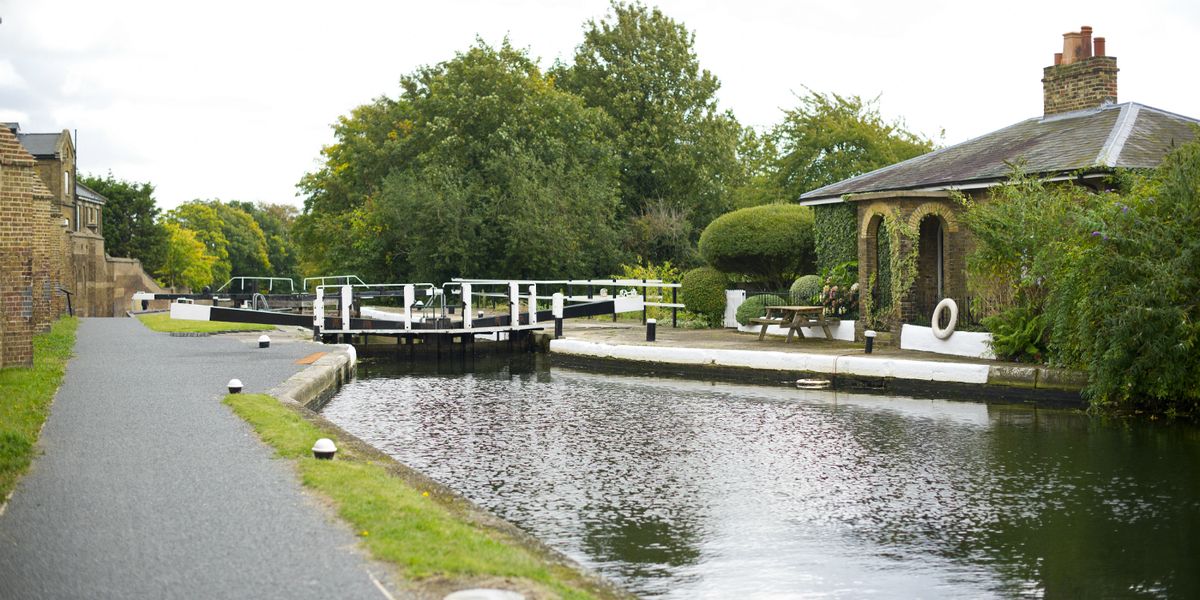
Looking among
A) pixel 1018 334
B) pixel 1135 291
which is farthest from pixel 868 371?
pixel 1135 291

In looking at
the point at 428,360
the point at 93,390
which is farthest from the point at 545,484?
the point at 428,360

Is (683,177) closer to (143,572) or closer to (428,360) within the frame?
(428,360)

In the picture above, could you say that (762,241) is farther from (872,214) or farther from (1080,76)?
(1080,76)

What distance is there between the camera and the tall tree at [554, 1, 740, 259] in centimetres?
4747

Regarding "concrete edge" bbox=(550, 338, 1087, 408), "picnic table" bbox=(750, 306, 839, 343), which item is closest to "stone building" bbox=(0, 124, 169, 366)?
"concrete edge" bbox=(550, 338, 1087, 408)

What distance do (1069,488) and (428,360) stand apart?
57.1 feet

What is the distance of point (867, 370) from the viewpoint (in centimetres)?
1792

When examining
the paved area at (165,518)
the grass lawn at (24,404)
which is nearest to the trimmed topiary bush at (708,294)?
the grass lawn at (24,404)

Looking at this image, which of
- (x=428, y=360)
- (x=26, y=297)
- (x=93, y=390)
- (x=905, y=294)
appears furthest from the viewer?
(x=428, y=360)

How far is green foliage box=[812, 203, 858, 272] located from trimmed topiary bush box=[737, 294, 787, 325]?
1.29m

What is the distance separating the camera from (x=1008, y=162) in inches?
794

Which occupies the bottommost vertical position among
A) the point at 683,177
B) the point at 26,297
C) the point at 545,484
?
the point at 545,484

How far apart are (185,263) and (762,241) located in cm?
7502

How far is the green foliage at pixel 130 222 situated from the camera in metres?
72.9
